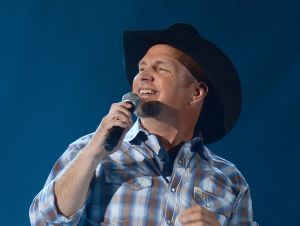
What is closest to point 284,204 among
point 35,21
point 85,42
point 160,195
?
point 160,195

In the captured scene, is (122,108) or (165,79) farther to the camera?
(165,79)

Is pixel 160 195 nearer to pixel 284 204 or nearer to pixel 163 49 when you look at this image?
pixel 163 49

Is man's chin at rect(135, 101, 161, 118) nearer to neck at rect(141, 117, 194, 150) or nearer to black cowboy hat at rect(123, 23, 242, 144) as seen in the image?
neck at rect(141, 117, 194, 150)

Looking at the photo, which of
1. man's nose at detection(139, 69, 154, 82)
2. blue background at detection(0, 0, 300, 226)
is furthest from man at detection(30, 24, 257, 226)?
blue background at detection(0, 0, 300, 226)

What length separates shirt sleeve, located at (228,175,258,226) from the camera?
5.98 ft

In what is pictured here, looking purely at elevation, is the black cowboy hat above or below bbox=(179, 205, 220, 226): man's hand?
above

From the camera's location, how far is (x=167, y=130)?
184 centimetres

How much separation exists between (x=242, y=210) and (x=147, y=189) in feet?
1.22

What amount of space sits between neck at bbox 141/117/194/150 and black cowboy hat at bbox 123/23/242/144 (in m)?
0.21

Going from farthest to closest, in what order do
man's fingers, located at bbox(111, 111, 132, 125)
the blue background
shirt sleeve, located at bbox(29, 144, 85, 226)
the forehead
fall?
the blue background → the forehead → shirt sleeve, located at bbox(29, 144, 85, 226) → man's fingers, located at bbox(111, 111, 132, 125)

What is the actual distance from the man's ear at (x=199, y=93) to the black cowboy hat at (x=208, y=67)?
0.07ft

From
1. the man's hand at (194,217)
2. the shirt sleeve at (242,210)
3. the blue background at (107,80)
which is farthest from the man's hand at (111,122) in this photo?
the blue background at (107,80)

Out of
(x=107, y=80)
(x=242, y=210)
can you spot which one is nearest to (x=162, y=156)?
(x=242, y=210)

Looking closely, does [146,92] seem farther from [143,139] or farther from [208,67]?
[208,67]
